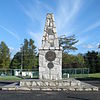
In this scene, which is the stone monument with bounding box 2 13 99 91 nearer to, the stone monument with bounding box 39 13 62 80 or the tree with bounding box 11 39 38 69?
the stone monument with bounding box 39 13 62 80

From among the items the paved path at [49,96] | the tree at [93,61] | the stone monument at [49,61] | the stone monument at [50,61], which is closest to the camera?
the paved path at [49,96]

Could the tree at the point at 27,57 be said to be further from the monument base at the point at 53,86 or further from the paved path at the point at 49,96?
the paved path at the point at 49,96

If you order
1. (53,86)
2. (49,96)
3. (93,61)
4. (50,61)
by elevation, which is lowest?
(49,96)

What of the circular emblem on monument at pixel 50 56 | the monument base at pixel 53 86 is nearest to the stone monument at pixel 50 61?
the circular emblem on monument at pixel 50 56

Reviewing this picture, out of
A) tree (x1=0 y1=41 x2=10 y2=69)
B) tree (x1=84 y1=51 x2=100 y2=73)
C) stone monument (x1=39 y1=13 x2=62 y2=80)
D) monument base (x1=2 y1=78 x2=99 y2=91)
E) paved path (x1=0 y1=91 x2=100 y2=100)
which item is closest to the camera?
paved path (x1=0 y1=91 x2=100 y2=100)

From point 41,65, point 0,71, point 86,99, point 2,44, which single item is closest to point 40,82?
point 41,65

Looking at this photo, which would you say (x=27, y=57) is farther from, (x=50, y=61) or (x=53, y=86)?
(x=53, y=86)

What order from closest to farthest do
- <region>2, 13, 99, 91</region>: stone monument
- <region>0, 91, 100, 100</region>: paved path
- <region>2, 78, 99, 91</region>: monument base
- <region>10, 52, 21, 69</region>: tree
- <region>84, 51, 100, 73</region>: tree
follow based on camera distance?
<region>0, 91, 100, 100</region>: paved path → <region>2, 78, 99, 91</region>: monument base → <region>2, 13, 99, 91</region>: stone monument → <region>10, 52, 21, 69</region>: tree → <region>84, 51, 100, 73</region>: tree

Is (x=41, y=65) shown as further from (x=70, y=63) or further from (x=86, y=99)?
(x=70, y=63)

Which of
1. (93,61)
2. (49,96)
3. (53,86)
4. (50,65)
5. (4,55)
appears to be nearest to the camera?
(49,96)

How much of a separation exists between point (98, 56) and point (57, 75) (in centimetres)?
5867

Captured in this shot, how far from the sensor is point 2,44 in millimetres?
64375

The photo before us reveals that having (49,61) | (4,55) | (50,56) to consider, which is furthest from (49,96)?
(4,55)

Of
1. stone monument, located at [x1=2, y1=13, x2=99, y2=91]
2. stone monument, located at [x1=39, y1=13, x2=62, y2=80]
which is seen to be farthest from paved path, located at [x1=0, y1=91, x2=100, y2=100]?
stone monument, located at [x1=39, y1=13, x2=62, y2=80]
